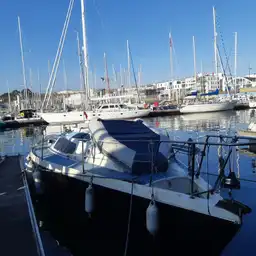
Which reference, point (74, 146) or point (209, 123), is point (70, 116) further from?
point (74, 146)

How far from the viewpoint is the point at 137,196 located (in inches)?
233

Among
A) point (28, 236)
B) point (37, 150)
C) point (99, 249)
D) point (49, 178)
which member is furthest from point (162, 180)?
point (37, 150)

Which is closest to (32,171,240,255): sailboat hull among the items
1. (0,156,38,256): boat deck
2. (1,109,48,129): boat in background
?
(0,156,38,256): boat deck

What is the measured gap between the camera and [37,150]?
11352 mm

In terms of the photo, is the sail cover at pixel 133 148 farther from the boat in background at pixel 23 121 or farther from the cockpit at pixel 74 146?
the boat in background at pixel 23 121

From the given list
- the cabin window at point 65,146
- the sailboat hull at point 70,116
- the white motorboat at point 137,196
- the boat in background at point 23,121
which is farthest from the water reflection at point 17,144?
the boat in background at point 23,121

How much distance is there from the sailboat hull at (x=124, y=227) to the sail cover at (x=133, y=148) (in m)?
0.82

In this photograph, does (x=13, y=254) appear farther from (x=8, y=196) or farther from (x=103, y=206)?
(x=8, y=196)

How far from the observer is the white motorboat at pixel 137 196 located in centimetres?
541

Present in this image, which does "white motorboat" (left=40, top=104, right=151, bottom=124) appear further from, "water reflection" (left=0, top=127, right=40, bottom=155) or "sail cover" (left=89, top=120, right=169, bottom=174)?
"sail cover" (left=89, top=120, right=169, bottom=174)

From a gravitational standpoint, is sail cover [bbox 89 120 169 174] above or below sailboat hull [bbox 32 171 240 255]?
above

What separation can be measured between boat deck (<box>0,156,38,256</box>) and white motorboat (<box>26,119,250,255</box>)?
1.09m

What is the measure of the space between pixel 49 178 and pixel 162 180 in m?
3.89

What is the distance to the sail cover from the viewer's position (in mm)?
6625
